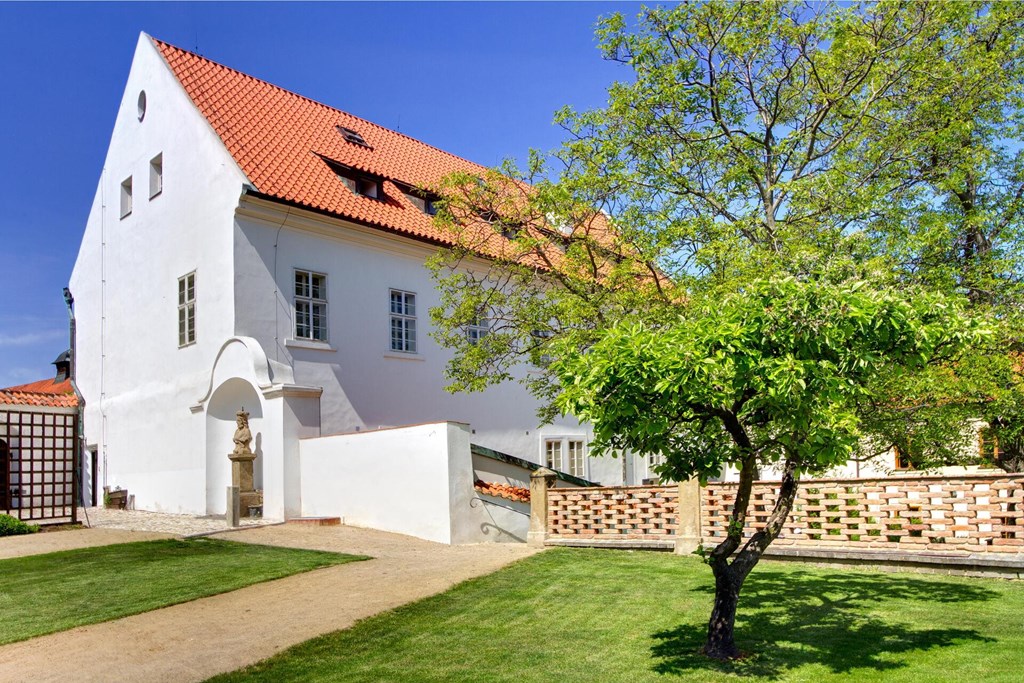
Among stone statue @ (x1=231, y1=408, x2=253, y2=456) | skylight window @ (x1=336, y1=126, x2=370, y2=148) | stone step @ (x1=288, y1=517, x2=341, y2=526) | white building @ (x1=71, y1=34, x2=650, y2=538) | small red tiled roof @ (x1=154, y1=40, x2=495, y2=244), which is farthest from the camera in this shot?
skylight window @ (x1=336, y1=126, x2=370, y2=148)

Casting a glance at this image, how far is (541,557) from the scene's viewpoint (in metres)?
12.8

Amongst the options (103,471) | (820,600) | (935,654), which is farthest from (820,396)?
(103,471)

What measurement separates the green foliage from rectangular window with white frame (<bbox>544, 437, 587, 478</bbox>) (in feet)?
58.9

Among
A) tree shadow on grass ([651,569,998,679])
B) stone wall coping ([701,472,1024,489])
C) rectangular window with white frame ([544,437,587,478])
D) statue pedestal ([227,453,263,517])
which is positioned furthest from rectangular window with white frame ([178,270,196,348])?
tree shadow on grass ([651,569,998,679])

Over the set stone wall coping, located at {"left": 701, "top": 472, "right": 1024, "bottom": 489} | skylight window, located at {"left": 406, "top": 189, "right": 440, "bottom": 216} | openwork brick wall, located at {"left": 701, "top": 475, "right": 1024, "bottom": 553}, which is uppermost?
skylight window, located at {"left": 406, "top": 189, "right": 440, "bottom": 216}

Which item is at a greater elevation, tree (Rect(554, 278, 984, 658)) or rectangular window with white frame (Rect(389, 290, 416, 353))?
rectangular window with white frame (Rect(389, 290, 416, 353))

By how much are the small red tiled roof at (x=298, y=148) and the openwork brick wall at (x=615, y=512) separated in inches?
→ 351

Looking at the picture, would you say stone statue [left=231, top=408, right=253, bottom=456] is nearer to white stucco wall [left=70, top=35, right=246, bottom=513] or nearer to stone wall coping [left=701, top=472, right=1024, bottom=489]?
white stucco wall [left=70, top=35, right=246, bottom=513]

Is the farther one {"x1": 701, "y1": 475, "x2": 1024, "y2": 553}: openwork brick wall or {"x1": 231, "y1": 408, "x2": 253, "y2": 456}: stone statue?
{"x1": 231, "y1": 408, "x2": 253, "y2": 456}: stone statue

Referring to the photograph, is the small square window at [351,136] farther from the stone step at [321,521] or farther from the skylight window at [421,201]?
the stone step at [321,521]

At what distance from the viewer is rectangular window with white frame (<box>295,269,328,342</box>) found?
62.1 feet

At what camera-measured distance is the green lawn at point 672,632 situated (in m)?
7.18

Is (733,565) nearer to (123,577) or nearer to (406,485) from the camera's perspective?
(123,577)

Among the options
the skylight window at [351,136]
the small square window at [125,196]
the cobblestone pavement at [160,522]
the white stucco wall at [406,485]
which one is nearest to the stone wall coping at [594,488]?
the white stucco wall at [406,485]
